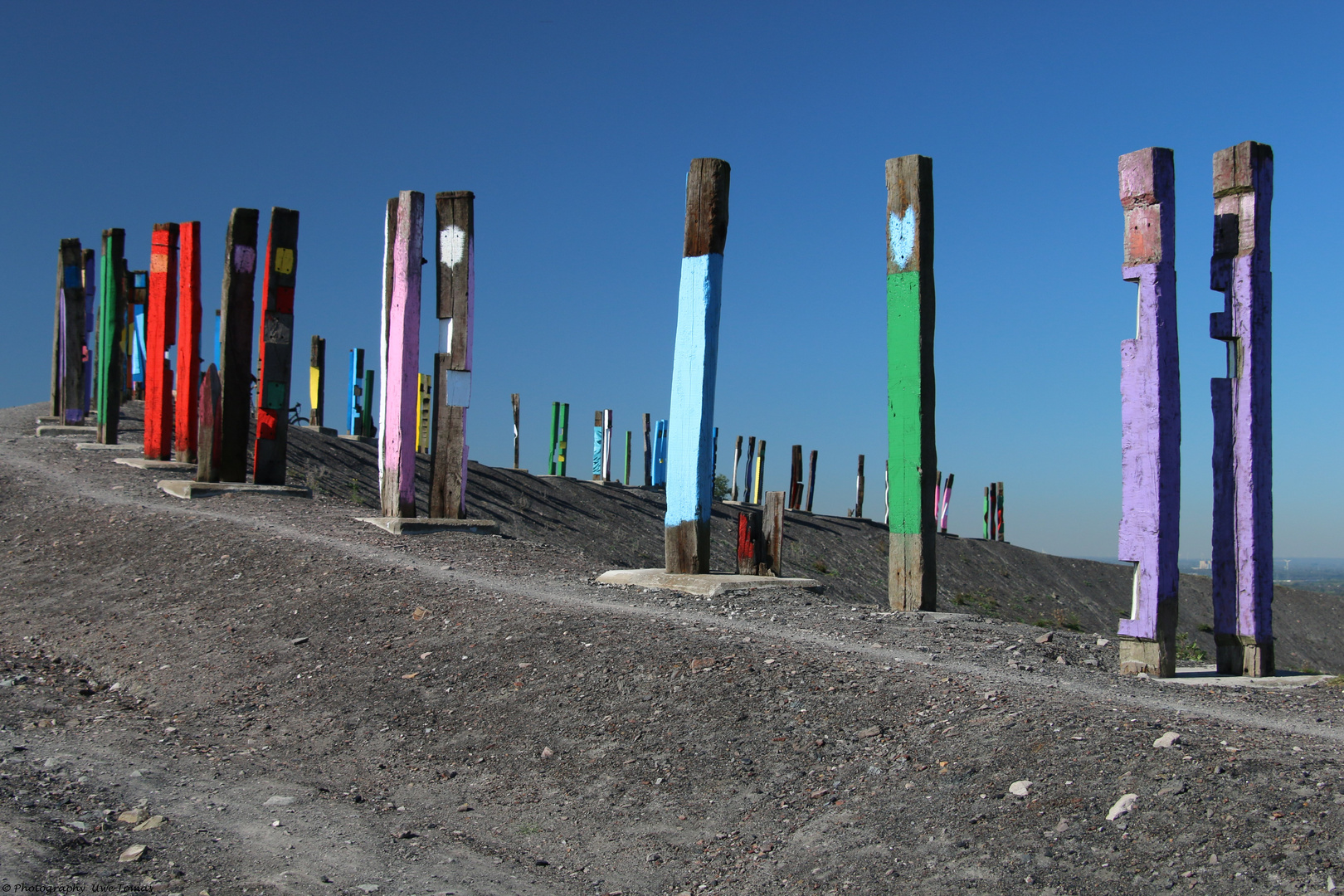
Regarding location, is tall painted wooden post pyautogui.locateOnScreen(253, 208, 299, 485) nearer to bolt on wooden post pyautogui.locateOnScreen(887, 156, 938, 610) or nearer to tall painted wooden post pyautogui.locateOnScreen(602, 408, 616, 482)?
bolt on wooden post pyautogui.locateOnScreen(887, 156, 938, 610)

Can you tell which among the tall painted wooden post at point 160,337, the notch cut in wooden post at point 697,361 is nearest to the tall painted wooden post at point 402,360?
the notch cut in wooden post at point 697,361

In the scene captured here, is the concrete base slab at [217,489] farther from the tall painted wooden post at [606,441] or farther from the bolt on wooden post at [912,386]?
the tall painted wooden post at [606,441]

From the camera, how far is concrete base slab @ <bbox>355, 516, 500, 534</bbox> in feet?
34.5

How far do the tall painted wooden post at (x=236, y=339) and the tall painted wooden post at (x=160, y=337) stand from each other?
1799 mm

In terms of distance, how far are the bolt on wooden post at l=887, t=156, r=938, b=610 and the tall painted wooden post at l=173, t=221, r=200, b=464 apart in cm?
882

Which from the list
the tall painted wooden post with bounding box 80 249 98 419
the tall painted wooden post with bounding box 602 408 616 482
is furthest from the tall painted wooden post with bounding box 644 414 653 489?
the tall painted wooden post with bounding box 80 249 98 419

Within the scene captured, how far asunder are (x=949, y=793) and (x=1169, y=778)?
2.83 ft

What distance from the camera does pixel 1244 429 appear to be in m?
7.06

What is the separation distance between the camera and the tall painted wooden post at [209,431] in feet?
39.6

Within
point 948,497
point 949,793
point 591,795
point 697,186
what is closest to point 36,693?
point 591,795

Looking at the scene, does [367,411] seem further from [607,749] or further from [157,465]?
[607,749]

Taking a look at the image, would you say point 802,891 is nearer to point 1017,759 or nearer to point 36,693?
point 1017,759

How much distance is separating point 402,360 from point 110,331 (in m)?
6.28

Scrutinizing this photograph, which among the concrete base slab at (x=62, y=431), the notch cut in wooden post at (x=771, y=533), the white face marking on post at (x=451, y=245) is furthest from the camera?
the concrete base slab at (x=62, y=431)
